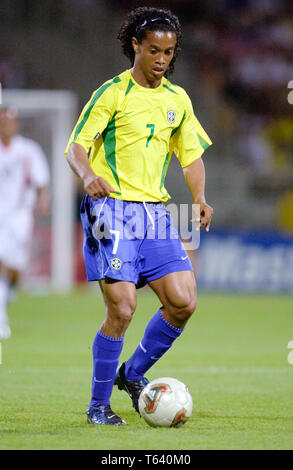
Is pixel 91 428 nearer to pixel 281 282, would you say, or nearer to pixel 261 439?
pixel 261 439

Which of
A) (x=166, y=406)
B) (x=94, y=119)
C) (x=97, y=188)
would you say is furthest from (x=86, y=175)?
(x=166, y=406)

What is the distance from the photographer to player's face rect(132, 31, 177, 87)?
4836 millimetres

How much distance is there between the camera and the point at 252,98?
17156 millimetres

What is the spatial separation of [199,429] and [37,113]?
11890 millimetres

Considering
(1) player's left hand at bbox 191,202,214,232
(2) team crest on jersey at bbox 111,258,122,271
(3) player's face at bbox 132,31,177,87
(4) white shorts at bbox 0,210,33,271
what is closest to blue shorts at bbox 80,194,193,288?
(2) team crest on jersey at bbox 111,258,122,271

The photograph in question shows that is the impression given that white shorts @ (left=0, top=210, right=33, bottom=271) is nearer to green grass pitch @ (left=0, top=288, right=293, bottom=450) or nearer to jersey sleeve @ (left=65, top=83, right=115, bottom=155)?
green grass pitch @ (left=0, top=288, right=293, bottom=450)

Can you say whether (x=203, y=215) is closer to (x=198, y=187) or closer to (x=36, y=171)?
(x=198, y=187)

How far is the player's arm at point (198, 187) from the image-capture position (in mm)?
4922

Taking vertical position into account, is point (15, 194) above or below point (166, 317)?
below

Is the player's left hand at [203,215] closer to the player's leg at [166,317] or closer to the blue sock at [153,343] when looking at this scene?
the player's leg at [166,317]

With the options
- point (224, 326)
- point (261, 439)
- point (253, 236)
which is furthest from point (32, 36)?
→ point (261, 439)

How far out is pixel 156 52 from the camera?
15.9 ft

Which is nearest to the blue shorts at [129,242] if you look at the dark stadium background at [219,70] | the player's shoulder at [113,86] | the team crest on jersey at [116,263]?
the team crest on jersey at [116,263]

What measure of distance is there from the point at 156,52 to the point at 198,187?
81 cm
